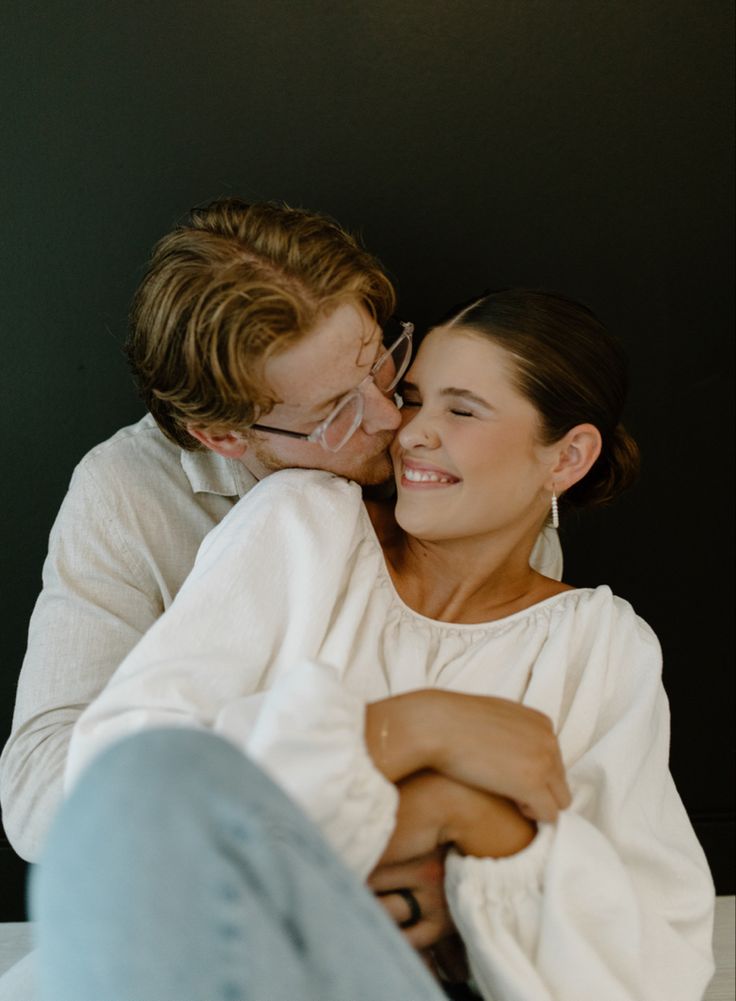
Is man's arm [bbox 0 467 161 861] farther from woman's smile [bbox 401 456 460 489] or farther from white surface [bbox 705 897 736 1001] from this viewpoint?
white surface [bbox 705 897 736 1001]

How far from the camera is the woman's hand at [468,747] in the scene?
4.28ft

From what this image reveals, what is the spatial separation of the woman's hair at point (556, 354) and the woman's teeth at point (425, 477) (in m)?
0.17

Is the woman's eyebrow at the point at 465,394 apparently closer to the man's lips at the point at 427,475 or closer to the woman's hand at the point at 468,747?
the man's lips at the point at 427,475

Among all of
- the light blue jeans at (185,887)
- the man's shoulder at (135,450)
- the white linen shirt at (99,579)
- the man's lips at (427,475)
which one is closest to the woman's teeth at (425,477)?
the man's lips at (427,475)

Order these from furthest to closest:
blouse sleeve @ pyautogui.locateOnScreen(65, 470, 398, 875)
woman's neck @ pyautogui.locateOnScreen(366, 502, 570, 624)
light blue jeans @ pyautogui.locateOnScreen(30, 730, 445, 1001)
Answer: woman's neck @ pyautogui.locateOnScreen(366, 502, 570, 624) → blouse sleeve @ pyautogui.locateOnScreen(65, 470, 398, 875) → light blue jeans @ pyautogui.locateOnScreen(30, 730, 445, 1001)

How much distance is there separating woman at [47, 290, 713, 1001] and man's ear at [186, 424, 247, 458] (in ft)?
0.36

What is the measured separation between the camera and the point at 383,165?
6.68ft

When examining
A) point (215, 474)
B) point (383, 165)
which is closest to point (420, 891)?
point (215, 474)

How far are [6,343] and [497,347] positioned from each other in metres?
0.95

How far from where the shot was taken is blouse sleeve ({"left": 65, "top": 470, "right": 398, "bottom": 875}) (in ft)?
3.99

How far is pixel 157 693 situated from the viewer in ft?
4.49

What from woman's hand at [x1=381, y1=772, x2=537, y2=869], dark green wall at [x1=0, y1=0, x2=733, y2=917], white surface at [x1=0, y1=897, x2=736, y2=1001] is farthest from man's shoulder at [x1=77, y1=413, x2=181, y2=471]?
white surface at [x1=0, y1=897, x2=736, y2=1001]

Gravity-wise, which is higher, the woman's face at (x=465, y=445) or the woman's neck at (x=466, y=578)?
the woman's face at (x=465, y=445)

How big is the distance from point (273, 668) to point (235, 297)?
540mm
